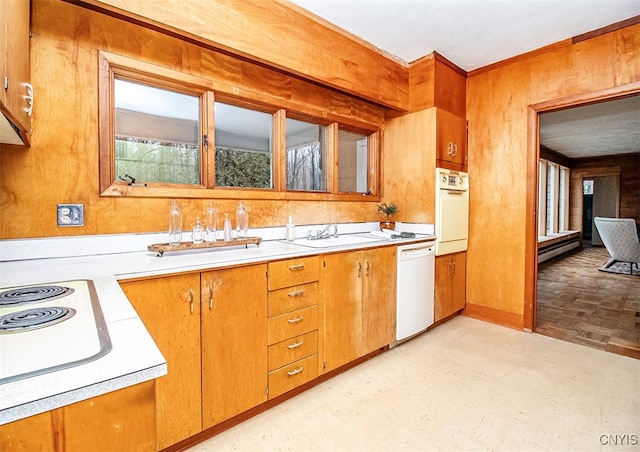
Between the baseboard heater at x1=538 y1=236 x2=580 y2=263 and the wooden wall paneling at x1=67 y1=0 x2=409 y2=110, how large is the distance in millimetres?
4980

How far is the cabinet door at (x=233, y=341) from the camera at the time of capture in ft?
5.13

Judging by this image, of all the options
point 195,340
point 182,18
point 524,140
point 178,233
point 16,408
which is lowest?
point 195,340

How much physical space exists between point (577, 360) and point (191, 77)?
3469 mm

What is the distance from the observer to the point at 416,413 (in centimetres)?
181

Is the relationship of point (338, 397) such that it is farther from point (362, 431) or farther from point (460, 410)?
point (460, 410)

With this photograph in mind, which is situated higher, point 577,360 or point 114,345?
point 114,345

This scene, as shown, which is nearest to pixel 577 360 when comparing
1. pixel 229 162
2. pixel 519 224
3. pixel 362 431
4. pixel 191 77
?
pixel 519 224

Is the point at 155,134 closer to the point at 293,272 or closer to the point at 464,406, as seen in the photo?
the point at 293,272

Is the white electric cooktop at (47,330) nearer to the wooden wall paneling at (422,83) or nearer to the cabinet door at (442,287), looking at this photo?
the cabinet door at (442,287)

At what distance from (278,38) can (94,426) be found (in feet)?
7.31

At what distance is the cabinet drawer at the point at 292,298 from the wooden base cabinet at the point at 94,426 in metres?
1.13

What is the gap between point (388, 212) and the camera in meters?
3.21

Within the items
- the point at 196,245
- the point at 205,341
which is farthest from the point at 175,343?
the point at 196,245

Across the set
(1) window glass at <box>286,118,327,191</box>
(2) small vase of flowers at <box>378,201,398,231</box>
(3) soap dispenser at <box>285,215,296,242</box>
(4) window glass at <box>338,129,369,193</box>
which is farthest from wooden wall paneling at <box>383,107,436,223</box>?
(3) soap dispenser at <box>285,215,296,242</box>
